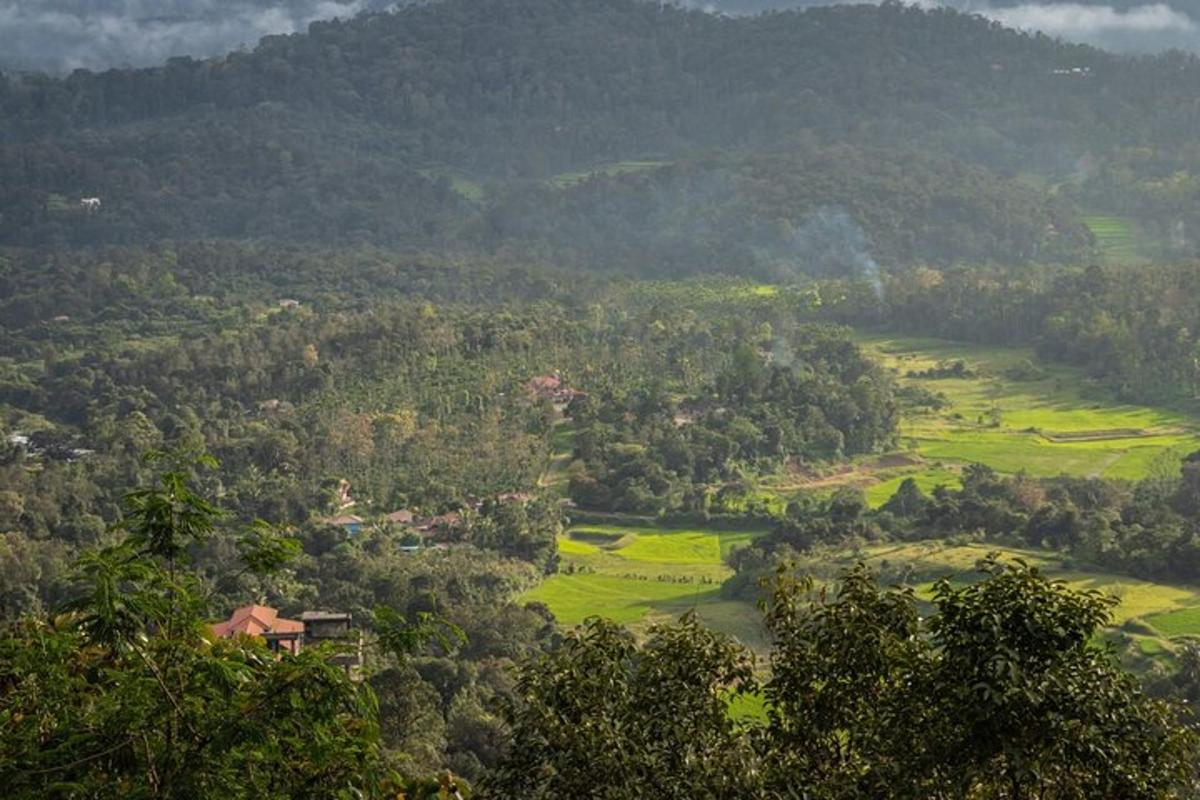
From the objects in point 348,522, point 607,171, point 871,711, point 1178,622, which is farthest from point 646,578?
point 607,171

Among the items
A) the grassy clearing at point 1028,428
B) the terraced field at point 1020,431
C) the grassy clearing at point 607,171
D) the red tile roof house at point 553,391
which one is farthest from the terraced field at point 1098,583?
the grassy clearing at point 607,171

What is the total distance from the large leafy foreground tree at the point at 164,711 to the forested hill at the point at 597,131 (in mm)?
67878

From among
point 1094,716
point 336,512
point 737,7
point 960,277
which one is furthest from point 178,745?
point 737,7

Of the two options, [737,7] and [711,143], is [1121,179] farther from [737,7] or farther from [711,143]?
Result: [737,7]

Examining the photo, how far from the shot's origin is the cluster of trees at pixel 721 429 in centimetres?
3897

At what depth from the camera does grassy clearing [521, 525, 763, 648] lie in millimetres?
29266

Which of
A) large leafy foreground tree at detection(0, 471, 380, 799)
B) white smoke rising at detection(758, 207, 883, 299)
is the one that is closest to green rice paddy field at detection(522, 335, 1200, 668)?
white smoke rising at detection(758, 207, 883, 299)

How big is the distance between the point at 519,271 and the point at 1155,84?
152ft

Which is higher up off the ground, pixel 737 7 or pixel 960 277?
pixel 737 7

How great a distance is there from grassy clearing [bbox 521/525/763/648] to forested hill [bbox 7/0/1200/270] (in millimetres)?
40113

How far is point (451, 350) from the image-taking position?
4778 centimetres

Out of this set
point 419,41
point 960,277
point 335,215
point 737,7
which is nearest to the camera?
point 960,277

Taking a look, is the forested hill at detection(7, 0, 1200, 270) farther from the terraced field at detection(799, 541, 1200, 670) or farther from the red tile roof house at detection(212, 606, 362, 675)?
the red tile roof house at detection(212, 606, 362, 675)

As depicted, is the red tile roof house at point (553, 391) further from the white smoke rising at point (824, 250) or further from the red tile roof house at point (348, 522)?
the white smoke rising at point (824, 250)
